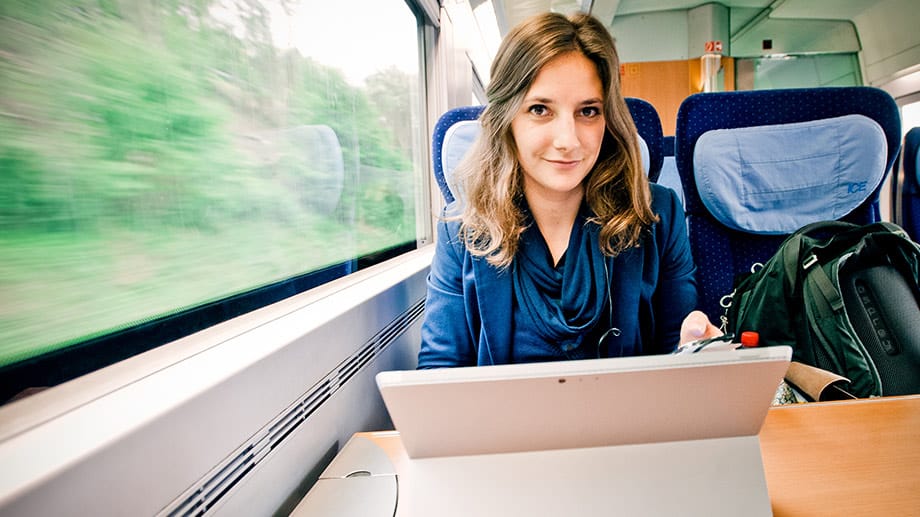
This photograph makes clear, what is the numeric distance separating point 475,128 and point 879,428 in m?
1.15

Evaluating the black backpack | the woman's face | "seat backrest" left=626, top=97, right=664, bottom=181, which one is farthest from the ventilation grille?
the black backpack

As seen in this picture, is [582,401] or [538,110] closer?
[582,401]

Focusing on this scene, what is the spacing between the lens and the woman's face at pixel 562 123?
0.98 metres

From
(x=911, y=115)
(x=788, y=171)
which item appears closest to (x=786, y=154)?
(x=788, y=171)

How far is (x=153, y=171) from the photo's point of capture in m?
0.63

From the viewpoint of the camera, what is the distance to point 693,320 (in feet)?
3.00

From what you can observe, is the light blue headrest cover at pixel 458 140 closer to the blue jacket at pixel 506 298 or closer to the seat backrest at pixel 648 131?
the blue jacket at pixel 506 298

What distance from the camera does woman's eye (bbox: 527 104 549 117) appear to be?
3.35 feet

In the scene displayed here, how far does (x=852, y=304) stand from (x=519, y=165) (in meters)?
0.88

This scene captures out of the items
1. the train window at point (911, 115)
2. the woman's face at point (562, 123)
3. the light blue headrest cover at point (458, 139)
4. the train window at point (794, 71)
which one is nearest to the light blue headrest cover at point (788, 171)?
the woman's face at point (562, 123)

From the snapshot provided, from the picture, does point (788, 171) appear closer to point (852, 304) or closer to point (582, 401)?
point (852, 304)

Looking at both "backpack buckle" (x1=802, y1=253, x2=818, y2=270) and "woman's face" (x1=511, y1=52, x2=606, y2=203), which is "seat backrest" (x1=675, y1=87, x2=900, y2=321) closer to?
"backpack buckle" (x1=802, y1=253, x2=818, y2=270)

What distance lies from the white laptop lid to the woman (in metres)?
0.56

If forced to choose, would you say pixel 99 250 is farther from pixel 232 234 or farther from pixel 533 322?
pixel 533 322
